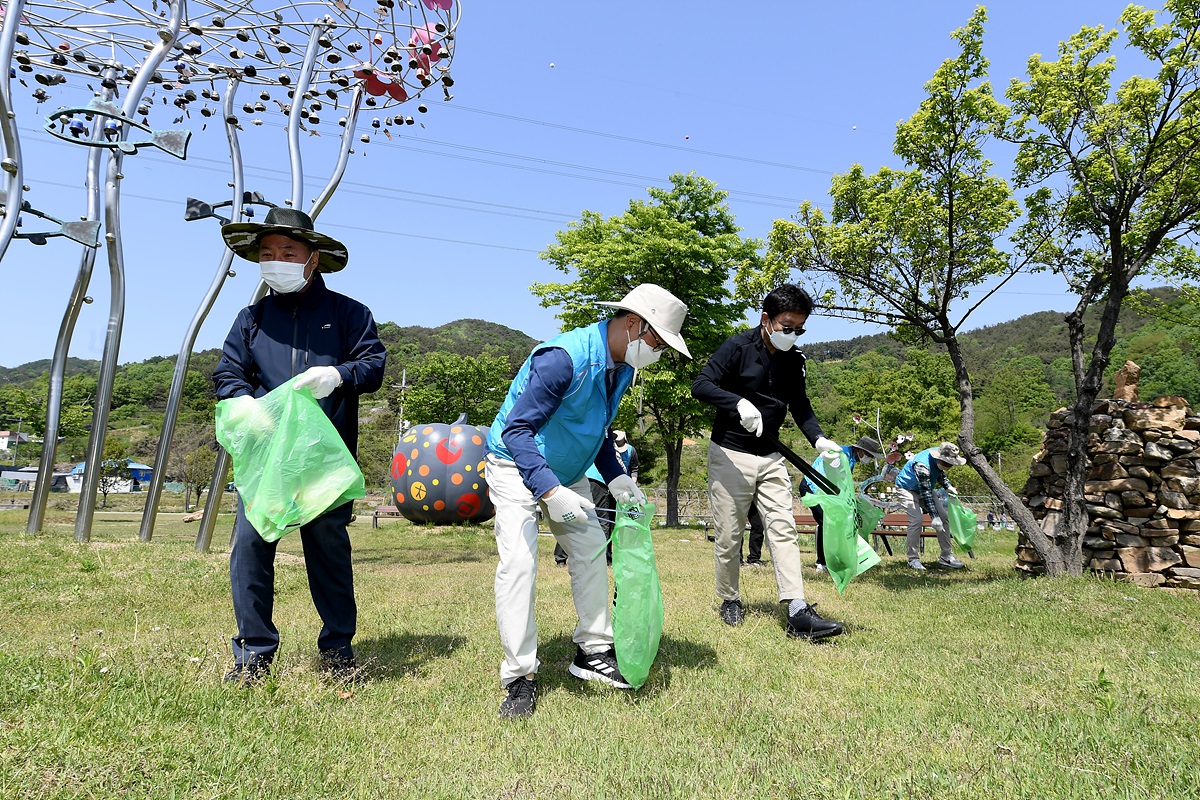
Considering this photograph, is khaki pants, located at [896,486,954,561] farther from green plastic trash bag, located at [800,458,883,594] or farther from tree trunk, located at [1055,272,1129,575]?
green plastic trash bag, located at [800,458,883,594]

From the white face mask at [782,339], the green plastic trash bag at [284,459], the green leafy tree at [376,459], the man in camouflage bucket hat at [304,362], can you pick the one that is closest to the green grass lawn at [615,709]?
the man in camouflage bucket hat at [304,362]

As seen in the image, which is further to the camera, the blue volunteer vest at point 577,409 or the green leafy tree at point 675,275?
the green leafy tree at point 675,275

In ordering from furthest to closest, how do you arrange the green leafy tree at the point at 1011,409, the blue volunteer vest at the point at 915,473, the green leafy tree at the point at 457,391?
1. the green leafy tree at the point at 457,391
2. the green leafy tree at the point at 1011,409
3. the blue volunteer vest at the point at 915,473

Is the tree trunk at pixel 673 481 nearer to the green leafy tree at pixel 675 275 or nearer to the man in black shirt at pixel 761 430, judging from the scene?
the green leafy tree at pixel 675 275

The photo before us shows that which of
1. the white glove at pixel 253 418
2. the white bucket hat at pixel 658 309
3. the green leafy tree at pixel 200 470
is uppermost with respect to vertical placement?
the white bucket hat at pixel 658 309

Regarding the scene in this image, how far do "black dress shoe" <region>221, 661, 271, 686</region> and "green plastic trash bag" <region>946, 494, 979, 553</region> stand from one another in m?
7.97

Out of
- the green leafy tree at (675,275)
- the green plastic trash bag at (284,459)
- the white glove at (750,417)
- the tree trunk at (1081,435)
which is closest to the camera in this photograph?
the green plastic trash bag at (284,459)

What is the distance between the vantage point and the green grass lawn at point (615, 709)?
215 centimetres

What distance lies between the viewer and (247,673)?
10.3ft

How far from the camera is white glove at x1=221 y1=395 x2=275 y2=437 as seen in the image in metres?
3.21

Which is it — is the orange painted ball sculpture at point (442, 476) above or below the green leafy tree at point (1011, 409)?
below

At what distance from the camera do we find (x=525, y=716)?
2.98m

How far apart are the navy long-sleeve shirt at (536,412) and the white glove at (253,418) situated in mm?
1028


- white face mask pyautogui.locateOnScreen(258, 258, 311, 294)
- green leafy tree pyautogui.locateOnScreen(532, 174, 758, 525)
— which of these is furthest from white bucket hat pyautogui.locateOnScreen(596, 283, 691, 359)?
green leafy tree pyautogui.locateOnScreen(532, 174, 758, 525)
